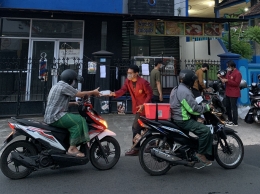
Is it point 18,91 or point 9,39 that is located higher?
point 9,39

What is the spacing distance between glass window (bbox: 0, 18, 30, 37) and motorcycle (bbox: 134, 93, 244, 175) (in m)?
7.96

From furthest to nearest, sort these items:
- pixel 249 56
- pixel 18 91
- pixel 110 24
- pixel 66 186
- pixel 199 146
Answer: pixel 249 56 < pixel 110 24 < pixel 18 91 < pixel 199 146 < pixel 66 186

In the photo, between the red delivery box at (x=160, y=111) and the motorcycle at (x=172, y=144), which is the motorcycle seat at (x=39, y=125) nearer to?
the motorcycle at (x=172, y=144)

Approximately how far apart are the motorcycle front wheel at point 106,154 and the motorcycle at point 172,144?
0.57m

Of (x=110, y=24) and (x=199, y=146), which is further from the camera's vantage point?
(x=110, y=24)

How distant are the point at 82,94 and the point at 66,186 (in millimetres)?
1484

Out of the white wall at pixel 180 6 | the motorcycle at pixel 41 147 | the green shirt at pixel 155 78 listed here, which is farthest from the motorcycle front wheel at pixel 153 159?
the white wall at pixel 180 6

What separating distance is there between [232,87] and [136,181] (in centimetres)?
497

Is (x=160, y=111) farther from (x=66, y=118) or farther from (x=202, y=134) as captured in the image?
(x=66, y=118)

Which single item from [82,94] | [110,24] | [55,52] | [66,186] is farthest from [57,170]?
[110,24]

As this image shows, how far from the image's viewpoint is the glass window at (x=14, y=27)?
1034cm

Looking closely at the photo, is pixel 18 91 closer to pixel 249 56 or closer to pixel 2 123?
pixel 2 123

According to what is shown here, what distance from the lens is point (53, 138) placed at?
4289 mm

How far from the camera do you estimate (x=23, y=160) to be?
162 inches
